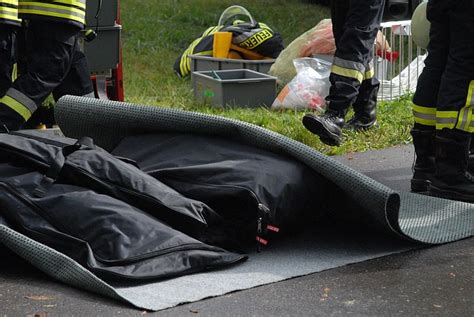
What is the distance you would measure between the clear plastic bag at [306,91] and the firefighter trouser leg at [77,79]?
5.26 feet

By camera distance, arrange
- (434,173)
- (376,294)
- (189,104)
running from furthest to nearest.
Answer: (189,104) < (434,173) < (376,294)

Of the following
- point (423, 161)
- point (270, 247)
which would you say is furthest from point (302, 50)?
point (270, 247)

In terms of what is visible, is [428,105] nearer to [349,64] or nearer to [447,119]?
[447,119]

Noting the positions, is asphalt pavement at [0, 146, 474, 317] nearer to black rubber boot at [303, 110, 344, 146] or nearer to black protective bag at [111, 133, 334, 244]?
black protective bag at [111, 133, 334, 244]

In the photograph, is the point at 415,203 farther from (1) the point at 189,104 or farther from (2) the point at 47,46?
(1) the point at 189,104

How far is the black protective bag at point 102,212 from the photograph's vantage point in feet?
11.0

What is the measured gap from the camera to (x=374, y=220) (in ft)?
12.5

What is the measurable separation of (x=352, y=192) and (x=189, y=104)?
3573mm

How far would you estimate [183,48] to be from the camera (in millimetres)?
10203

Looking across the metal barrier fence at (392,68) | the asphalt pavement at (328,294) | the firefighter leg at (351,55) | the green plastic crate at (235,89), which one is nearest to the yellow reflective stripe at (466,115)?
the asphalt pavement at (328,294)

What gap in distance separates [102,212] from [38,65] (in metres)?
2.05

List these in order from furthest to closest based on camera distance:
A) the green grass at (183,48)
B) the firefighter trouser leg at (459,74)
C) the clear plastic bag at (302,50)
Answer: the clear plastic bag at (302,50) < the green grass at (183,48) < the firefighter trouser leg at (459,74)

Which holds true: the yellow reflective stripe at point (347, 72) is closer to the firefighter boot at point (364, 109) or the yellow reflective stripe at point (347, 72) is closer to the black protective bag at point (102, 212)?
the firefighter boot at point (364, 109)

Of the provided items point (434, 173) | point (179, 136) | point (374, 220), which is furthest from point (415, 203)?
point (179, 136)
